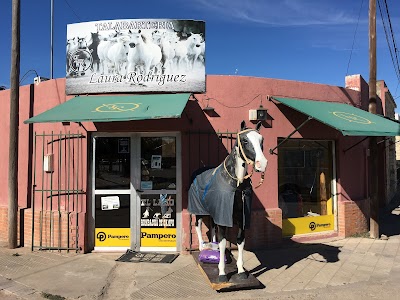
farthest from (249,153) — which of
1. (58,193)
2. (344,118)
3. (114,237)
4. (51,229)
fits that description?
(51,229)

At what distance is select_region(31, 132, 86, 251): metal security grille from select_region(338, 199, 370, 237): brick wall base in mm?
5939

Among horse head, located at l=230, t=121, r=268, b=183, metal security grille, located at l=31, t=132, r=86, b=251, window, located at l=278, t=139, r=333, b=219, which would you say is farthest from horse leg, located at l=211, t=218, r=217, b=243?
metal security grille, located at l=31, t=132, r=86, b=251

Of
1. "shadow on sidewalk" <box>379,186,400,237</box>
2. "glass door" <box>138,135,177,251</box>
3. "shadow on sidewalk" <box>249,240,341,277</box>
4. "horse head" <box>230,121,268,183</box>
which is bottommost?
"shadow on sidewalk" <box>379,186,400,237</box>

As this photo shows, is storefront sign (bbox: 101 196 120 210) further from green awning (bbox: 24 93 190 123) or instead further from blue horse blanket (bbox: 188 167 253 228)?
A: blue horse blanket (bbox: 188 167 253 228)

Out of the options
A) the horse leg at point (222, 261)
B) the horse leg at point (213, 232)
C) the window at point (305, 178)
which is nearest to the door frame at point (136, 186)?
the horse leg at point (213, 232)

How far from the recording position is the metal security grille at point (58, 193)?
692cm

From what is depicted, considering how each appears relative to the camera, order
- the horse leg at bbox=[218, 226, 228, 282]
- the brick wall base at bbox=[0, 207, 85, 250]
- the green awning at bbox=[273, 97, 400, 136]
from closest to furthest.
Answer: the horse leg at bbox=[218, 226, 228, 282], the green awning at bbox=[273, 97, 400, 136], the brick wall base at bbox=[0, 207, 85, 250]

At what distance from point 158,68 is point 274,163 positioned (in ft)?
10.5

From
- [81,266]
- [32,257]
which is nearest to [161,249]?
[81,266]

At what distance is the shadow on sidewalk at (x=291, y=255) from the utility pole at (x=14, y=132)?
500 centimetres

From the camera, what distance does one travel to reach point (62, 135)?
7172 millimetres

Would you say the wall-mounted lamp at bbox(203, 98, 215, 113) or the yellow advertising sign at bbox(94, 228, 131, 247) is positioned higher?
the wall-mounted lamp at bbox(203, 98, 215, 113)

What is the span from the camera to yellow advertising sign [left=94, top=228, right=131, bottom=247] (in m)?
7.07

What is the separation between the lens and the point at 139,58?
7145mm
